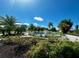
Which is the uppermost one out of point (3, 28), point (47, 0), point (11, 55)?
point (47, 0)

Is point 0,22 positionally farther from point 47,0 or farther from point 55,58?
point 55,58

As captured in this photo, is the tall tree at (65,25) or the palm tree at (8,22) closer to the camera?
the palm tree at (8,22)

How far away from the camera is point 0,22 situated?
26281 mm

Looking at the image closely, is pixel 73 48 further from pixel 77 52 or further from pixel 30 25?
pixel 30 25

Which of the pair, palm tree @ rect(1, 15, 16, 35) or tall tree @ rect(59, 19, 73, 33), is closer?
palm tree @ rect(1, 15, 16, 35)

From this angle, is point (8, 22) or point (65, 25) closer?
point (8, 22)

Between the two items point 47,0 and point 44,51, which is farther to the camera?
point 47,0

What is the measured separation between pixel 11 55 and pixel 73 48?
9.76 feet

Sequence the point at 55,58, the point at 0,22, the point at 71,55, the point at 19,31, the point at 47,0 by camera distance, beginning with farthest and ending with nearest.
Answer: the point at 19,31 → the point at 0,22 → the point at 47,0 → the point at 71,55 → the point at 55,58

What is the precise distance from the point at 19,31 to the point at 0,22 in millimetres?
6690

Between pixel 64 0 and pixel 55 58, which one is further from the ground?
pixel 64 0

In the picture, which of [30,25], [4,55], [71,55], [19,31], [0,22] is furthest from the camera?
[30,25]

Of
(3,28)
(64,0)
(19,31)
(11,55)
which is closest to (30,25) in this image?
(19,31)

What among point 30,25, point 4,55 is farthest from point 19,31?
point 4,55
